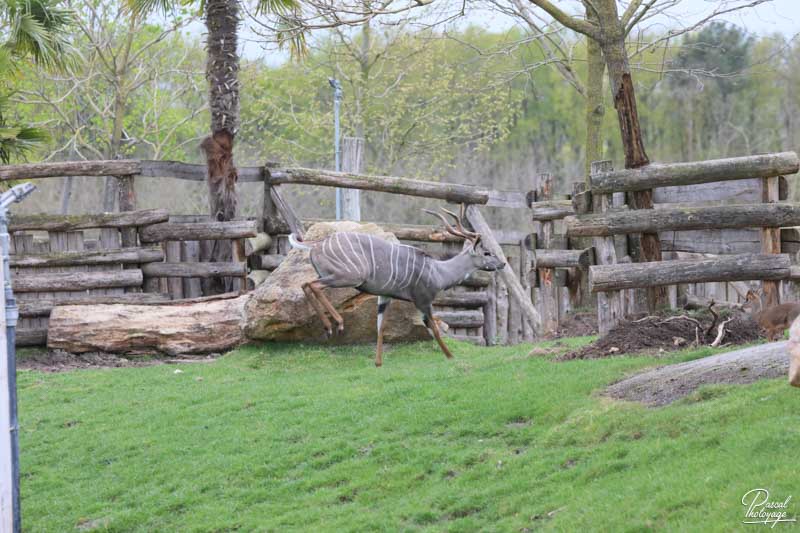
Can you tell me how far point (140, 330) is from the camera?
13180 millimetres

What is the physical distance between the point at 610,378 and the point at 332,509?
260 cm

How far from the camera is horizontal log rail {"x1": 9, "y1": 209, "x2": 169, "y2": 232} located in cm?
1402

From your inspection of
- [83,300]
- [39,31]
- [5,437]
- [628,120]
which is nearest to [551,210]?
[628,120]

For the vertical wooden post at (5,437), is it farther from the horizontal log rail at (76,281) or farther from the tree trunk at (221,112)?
the tree trunk at (221,112)

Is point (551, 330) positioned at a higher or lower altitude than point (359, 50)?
lower

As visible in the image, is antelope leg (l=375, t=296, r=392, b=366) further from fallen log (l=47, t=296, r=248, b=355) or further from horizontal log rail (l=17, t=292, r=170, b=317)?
horizontal log rail (l=17, t=292, r=170, b=317)

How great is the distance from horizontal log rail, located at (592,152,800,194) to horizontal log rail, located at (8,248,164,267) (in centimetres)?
715

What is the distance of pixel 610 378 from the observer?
26.4 ft

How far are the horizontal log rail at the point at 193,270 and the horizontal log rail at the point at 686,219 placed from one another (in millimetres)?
5957

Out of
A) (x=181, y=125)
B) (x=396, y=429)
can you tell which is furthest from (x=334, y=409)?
(x=181, y=125)

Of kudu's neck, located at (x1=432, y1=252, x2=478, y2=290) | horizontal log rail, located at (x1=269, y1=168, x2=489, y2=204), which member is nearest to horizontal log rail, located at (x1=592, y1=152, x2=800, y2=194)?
kudu's neck, located at (x1=432, y1=252, x2=478, y2=290)

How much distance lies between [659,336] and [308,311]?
4779mm

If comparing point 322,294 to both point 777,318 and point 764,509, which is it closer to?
Result: point 777,318

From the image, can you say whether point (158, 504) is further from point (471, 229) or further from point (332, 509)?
point (471, 229)
